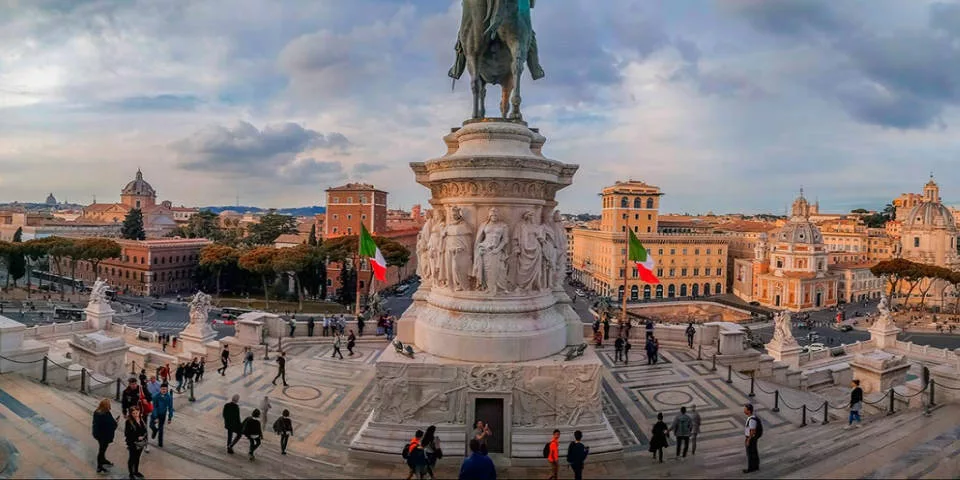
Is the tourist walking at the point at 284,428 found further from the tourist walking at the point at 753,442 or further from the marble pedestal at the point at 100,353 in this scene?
the marble pedestal at the point at 100,353

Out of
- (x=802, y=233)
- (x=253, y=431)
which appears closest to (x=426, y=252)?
(x=253, y=431)

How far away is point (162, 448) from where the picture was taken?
309 inches

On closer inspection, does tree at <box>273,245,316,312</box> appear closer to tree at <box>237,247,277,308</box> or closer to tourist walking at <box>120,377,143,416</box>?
tree at <box>237,247,277,308</box>

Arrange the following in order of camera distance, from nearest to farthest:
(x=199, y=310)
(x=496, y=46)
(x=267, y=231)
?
1. (x=496, y=46)
2. (x=199, y=310)
3. (x=267, y=231)

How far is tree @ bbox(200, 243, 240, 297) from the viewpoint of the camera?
167 ft

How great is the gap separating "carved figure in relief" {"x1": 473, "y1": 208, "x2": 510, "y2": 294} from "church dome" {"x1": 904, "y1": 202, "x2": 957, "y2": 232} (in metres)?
80.1

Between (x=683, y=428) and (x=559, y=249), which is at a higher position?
→ (x=559, y=249)

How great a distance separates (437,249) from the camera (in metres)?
9.25

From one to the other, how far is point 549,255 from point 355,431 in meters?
4.49

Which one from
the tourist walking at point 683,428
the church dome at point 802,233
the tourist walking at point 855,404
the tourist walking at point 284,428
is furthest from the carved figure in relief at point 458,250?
the church dome at point 802,233

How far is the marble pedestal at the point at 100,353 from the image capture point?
12.7 m

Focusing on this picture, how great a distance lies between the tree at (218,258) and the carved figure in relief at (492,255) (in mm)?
48839

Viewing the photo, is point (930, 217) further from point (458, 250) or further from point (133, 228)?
point (133, 228)

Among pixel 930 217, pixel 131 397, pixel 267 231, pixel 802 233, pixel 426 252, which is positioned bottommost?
pixel 131 397
